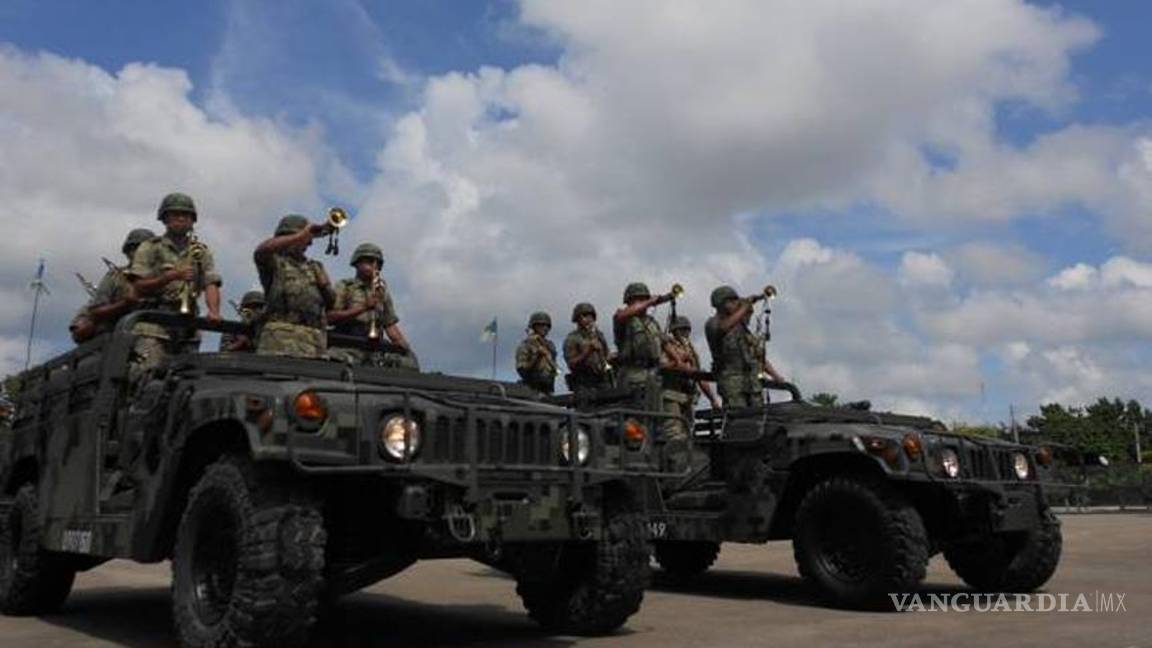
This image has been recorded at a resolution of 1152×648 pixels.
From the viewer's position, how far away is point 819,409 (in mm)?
9008

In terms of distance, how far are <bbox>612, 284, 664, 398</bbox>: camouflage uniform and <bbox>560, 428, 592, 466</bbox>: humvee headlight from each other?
4.76 metres

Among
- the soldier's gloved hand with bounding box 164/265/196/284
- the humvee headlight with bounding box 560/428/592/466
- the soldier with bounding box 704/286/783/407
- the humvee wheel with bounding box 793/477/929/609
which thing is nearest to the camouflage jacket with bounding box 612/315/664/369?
the soldier with bounding box 704/286/783/407

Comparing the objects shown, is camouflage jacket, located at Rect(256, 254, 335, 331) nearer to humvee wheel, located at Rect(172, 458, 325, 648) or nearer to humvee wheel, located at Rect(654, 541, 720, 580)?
humvee wheel, located at Rect(172, 458, 325, 648)

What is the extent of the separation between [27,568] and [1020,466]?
6.54 meters

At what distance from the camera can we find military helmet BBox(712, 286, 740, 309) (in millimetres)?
10758

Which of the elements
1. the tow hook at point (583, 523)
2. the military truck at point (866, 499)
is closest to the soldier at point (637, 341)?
the military truck at point (866, 499)

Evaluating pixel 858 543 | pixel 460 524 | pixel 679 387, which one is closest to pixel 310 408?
pixel 460 524

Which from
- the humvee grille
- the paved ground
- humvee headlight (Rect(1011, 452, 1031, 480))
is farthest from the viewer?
humvee headlight (Rect(1011, 452, 1031, 480))

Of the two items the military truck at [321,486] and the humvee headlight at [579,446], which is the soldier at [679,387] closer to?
the military truck at [321,486]

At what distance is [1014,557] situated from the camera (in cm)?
823

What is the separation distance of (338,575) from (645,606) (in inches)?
127

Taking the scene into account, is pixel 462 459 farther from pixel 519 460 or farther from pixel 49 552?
pixel 49 552

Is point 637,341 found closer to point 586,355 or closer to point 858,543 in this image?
point 586,355

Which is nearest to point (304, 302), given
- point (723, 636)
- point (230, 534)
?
point (230, 534)
